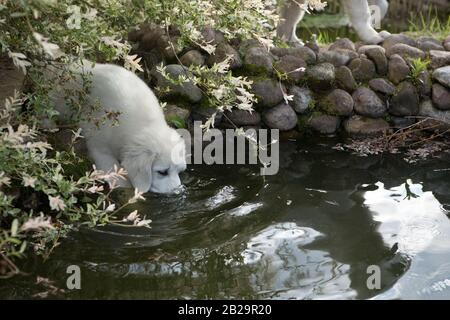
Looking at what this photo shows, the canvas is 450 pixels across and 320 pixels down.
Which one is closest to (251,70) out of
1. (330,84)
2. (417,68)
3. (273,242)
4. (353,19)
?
(330,84)

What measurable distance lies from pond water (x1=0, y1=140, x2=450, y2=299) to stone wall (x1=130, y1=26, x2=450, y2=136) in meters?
0.90

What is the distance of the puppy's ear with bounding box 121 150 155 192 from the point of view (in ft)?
12.6

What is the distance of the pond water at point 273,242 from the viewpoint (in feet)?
9.64

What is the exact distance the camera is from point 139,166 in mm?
3852

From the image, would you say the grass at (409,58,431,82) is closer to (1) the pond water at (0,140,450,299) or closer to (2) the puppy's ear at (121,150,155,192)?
(1) the pond water at (0,140,450,299)

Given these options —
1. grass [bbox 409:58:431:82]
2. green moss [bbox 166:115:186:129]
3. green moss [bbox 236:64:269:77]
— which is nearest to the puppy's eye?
green moss [bbox 166:115:186:129]

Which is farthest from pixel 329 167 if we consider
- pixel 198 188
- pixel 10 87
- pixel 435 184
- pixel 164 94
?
pixel 10 87

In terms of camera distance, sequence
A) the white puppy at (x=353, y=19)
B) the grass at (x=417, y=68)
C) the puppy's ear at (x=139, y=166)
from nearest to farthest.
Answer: the puppy's ear at (x=139, y=166)
the grass at (x=417, y=68)
the white puppy at (x=353, y=19)

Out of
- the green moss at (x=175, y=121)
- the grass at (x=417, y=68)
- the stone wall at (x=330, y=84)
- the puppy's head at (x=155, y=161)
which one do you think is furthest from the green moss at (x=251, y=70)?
the puppy's head at (x=155, y=161)

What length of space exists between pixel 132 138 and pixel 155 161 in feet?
0.66

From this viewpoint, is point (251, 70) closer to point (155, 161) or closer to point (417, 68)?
point (417, 68)

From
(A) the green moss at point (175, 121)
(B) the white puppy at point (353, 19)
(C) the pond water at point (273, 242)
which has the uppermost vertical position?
(B) the white puppy at point (353, 19)

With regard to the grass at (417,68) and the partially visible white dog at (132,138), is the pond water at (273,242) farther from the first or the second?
the grass at (417,68)

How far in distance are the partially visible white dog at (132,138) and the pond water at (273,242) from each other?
0.18 metres
